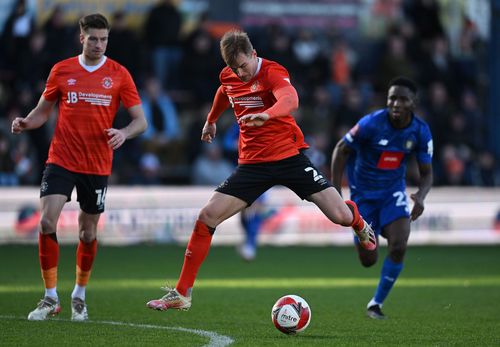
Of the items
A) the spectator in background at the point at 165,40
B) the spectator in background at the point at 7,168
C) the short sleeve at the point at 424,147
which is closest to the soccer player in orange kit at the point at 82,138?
the short sleeve at the point at 424,147

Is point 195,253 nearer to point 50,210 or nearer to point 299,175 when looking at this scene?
point 299,175

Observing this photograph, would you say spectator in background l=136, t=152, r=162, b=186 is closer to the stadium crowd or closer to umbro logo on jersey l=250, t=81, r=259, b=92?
the stadium crowd

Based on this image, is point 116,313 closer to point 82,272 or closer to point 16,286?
point 82,272

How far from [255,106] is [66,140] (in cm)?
180

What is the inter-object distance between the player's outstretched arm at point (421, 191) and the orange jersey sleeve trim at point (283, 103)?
237cm

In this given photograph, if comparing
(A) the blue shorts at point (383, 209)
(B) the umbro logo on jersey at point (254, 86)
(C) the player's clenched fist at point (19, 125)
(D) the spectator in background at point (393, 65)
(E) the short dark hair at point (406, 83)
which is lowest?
(D) the spectator in background at point (393, 65)

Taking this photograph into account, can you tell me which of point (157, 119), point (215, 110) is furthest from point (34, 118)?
point (157, 119)

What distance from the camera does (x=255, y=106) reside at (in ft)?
30.0

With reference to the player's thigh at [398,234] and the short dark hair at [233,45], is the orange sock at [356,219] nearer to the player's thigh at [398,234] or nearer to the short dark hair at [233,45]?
the player's thigh at [398,234]

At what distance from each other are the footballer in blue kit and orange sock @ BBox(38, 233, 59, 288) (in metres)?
2.82

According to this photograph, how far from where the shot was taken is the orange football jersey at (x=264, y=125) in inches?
356

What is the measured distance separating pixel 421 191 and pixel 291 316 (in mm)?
2469

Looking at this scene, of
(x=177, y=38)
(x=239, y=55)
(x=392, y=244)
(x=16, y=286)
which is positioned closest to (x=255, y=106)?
(x=239, y=55)

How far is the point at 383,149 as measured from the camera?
1095cm
